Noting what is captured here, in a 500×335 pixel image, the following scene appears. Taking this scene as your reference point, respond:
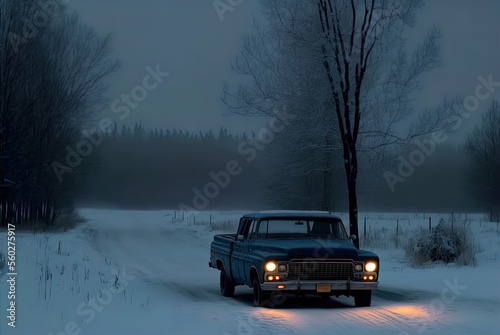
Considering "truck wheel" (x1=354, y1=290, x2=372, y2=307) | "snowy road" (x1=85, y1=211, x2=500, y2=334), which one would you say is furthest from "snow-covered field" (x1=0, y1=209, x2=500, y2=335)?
"truck wheel" (x1=354, y1=290, x2=372, y2=307)

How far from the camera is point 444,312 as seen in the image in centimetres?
1275

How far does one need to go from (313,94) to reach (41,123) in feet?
72.1

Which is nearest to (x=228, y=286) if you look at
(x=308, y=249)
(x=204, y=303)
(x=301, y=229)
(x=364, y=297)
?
(x=204, y=303)

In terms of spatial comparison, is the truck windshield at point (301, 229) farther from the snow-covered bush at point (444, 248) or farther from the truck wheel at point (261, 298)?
the snow-covered bush at point (444, 248)

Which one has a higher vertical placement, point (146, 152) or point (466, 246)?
point (146, 152)

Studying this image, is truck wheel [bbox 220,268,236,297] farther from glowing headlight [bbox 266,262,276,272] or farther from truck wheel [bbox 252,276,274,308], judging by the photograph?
glowing headlight [bbox 266,262,276,272]

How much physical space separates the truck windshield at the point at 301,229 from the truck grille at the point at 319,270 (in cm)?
151

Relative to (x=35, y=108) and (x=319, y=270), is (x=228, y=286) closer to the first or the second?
(x=319, y=270)

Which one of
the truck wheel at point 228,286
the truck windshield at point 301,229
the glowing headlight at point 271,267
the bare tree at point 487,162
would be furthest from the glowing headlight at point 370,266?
the bare tree at point 487,162

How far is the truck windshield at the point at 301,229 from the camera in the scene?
14.6 meters

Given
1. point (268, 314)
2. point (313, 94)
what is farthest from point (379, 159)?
point (268, 314)

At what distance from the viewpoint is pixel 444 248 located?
22344 mm

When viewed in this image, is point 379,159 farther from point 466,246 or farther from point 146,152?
point 146,152

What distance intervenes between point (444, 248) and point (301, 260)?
10.8 metres
